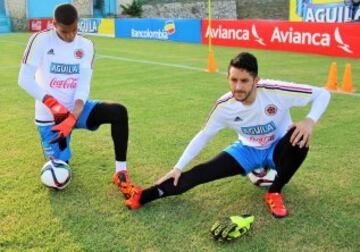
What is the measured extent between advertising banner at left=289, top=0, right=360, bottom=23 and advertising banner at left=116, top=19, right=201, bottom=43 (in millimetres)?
4729

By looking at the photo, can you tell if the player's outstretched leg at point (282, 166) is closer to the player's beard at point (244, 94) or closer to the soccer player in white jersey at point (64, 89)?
the player's beard at point (244, 94)

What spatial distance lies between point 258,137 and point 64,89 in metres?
1.78

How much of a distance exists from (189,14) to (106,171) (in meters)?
31.0

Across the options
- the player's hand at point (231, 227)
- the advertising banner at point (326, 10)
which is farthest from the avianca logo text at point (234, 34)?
the player's hand at point (231, 227)

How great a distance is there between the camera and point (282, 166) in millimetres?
3576

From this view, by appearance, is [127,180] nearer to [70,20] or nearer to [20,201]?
[20,201]

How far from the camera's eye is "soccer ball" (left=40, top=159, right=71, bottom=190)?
394 centimetres

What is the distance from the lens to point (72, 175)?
14.4 ft

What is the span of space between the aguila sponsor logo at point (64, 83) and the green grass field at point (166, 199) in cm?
85

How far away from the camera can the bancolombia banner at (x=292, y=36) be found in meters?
13.1

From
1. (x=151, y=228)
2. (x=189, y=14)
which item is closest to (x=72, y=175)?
(x=151, y=228)

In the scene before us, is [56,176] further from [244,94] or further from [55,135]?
[244,94]

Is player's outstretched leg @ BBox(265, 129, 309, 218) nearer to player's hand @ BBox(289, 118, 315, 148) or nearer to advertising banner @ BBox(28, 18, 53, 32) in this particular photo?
player's hand @ BBox(289, 118, 315, 148)

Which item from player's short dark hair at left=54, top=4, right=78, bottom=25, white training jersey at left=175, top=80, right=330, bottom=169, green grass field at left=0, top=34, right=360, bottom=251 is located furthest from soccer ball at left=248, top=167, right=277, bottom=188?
player's short dark hair at left=54, top=4, right=78, bottom=25
